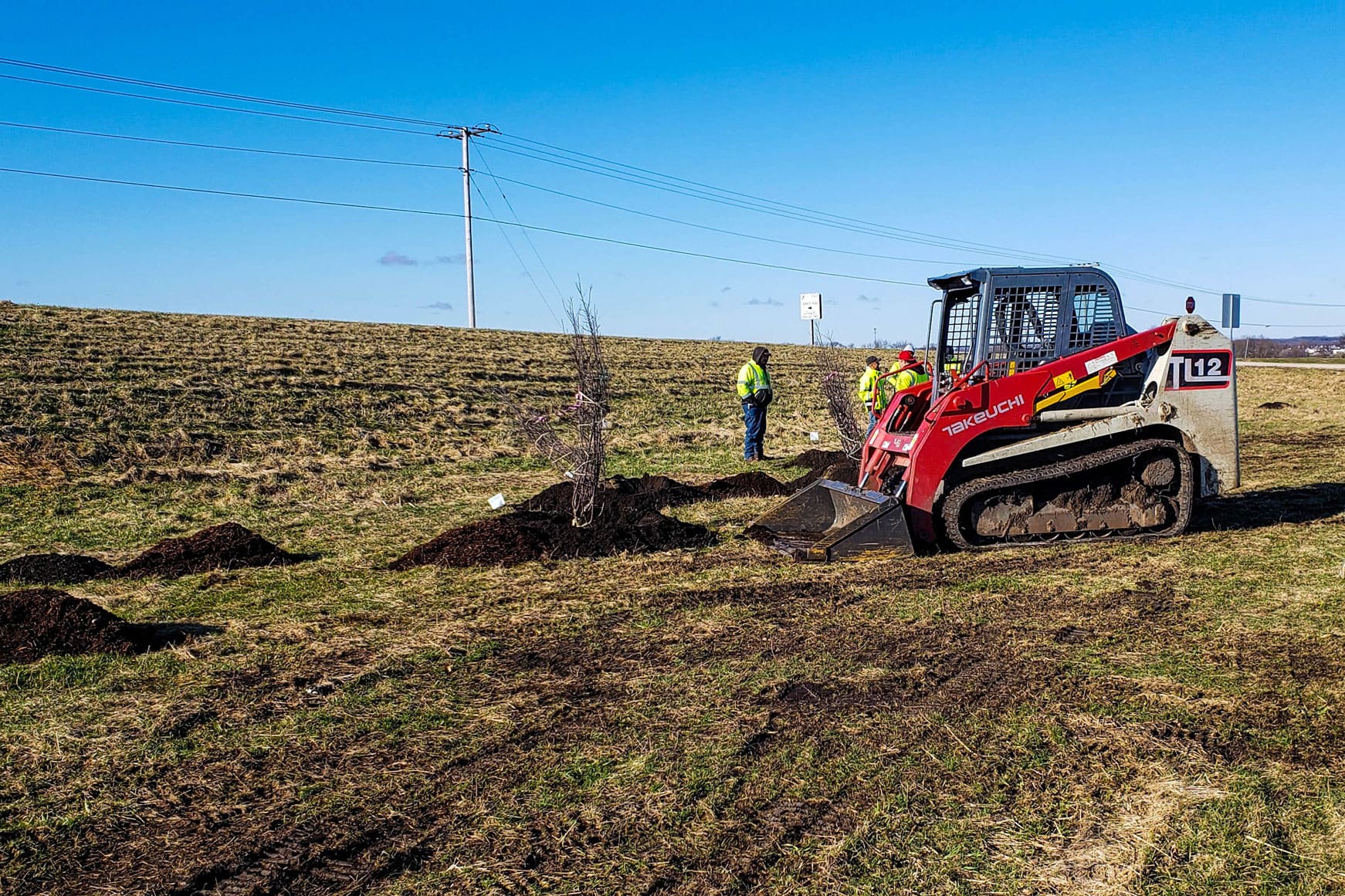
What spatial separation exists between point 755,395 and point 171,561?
905cm

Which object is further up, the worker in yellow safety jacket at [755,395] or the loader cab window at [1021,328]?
the loader cab window at [1021,328]

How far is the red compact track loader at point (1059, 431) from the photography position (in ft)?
30.2

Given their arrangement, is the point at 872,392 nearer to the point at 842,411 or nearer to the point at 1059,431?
the point at 842,411

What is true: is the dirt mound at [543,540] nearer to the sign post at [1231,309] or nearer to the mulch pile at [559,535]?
the mulch pile at [559,535]

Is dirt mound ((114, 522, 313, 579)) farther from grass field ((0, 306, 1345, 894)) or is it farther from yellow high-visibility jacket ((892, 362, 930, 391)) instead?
yellow high-visibility jacket ((892, 362, 930, 391))

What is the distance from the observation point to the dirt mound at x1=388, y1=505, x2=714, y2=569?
9305 millimetres

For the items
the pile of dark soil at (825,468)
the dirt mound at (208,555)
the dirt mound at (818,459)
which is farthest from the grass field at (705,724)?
the dirt mound at (818,459)

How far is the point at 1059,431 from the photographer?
9.34 metres

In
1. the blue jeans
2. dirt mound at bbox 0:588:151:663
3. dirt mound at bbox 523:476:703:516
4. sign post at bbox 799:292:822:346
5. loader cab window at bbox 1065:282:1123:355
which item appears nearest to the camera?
dirt mound at bbox 0:588:151:663

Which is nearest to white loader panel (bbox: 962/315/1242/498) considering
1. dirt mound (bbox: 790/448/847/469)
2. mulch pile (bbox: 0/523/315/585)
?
dirt mound (bbox: 790/448/847/469)

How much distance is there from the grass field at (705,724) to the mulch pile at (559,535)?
289 millimetres

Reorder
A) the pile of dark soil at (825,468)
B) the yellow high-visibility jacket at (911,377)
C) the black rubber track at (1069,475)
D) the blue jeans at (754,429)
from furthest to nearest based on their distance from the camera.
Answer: the blue jeans at (754,429) < the pile of dark soil at (825,468) < the yellow high-visibility jacket at (911,377) < the black rubber track at (1069,475)

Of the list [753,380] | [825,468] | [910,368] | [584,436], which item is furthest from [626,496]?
[753,380]

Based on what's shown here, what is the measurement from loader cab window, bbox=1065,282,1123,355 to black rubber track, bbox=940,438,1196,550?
102cm
